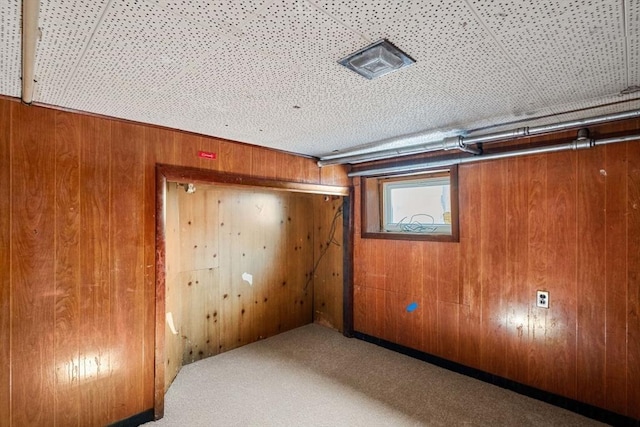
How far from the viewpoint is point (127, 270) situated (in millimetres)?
2098

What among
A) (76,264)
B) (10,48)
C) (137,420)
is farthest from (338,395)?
(10,48)

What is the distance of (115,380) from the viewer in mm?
2057

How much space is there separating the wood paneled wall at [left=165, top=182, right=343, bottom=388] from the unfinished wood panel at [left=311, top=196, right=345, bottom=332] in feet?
0.04

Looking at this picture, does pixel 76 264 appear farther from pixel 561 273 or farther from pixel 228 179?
pixel 561 273

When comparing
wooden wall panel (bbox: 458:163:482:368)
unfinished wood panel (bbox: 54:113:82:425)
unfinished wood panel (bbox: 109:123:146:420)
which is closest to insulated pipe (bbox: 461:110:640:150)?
wooden wall panel (bbox: 458:163:482:368)

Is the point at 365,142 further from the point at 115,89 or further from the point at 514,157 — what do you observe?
the point at 115,89

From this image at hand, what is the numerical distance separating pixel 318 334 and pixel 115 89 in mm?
3213

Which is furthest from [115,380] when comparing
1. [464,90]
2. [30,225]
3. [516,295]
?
[516,295]

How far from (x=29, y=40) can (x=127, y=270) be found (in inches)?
56.2

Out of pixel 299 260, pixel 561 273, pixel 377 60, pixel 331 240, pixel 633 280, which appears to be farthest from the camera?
pixel 299 260

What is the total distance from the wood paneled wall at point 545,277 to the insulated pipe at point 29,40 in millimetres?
2804

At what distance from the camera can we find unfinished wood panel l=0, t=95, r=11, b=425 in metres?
1.68

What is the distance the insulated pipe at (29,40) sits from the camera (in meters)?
0.94

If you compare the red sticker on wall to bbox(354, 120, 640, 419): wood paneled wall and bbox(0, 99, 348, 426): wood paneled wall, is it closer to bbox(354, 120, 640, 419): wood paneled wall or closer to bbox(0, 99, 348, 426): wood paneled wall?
bbox(0, 99, 348, 426): wood paneled wall
